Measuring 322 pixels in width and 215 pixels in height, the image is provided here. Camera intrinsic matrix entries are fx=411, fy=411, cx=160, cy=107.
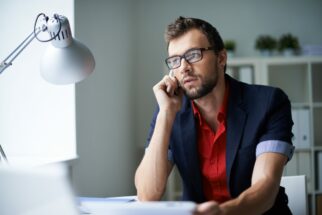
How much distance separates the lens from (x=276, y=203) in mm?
1508

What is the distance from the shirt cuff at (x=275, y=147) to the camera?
1397mm

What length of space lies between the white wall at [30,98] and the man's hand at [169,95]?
38.4 inches

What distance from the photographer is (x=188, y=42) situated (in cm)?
158

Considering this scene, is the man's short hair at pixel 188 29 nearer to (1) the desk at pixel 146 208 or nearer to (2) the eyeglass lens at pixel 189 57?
(2) the eyeglass lens at pixel 189 57

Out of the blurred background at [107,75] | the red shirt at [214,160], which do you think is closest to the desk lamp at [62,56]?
the blurred background at [107,75]

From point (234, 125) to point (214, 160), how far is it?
153 millimetres

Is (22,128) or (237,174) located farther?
(22,128)

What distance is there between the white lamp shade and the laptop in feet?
2.56

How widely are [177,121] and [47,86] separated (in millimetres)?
1118

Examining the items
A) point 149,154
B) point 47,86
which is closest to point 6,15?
point 47,86

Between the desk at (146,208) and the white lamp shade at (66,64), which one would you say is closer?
the desk at (146,208)

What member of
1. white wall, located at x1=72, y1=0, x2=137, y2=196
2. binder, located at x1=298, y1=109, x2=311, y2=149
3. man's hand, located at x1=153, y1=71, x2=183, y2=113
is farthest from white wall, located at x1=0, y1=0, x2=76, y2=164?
binder, located at x1=298, y1=109, x2=311, y2=149

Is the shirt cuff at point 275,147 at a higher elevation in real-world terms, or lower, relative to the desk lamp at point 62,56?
lower

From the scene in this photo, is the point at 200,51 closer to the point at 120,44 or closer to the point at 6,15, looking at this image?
the point at 6,15
